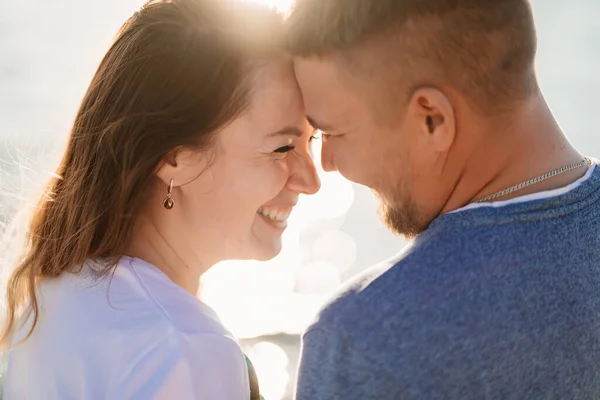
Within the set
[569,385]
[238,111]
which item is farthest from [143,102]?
[569,385]

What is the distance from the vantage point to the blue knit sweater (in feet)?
5.36

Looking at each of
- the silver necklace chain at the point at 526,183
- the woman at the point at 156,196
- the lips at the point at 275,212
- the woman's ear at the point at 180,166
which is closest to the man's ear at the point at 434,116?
the silver necklace chain at the point at 526,183

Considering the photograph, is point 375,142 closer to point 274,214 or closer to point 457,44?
point 457,44

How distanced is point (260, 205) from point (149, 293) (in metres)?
0.61

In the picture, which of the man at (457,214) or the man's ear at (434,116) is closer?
the man at (457,214)

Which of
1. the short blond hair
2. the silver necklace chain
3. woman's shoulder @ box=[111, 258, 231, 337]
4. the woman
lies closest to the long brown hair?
the woman

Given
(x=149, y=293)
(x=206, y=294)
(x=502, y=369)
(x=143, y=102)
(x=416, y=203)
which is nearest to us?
(x=502, y=369)

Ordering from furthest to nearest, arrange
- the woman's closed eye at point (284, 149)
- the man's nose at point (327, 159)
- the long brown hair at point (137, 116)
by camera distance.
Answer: the woman's closed eye at point (284, 149), the long brown hair at point (137, 116), the man's nose at point (327, 159)

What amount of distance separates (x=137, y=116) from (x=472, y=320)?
4.00 ft

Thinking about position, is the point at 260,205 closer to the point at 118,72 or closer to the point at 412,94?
the point at 118,72

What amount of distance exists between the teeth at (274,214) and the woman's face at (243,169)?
0.10 meters

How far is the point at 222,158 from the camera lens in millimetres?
2529

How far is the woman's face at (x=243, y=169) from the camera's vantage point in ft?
8.25

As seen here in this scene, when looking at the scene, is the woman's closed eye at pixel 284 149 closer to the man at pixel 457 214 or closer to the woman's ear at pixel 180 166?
the woman's ear at pixel 180 166
